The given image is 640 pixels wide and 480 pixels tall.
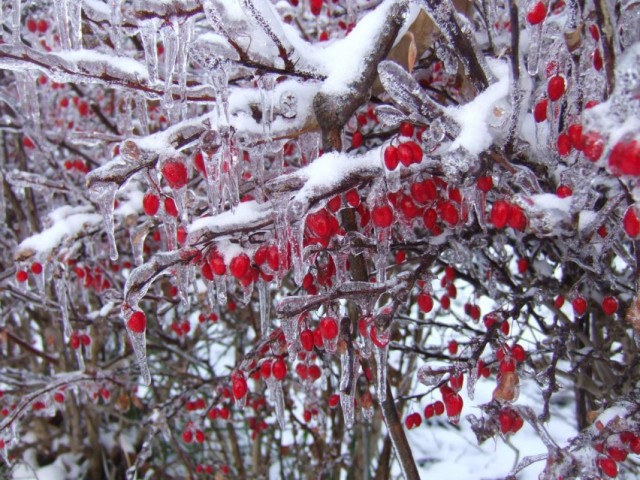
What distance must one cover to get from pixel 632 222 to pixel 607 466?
2.60 feet

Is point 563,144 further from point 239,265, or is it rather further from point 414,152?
point 239,265

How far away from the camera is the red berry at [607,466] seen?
1379 millimetres

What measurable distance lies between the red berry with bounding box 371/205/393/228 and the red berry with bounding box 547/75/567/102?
0.45 m

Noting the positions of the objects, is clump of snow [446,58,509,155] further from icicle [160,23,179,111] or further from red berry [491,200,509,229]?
icicle [160,23,179,111]

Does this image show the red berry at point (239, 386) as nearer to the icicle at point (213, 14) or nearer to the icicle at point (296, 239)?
the icicle at point (296, 239)

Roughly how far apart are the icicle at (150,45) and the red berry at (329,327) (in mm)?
775

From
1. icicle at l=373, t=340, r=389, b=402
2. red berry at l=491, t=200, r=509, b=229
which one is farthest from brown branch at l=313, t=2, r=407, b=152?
icicle at l=373, t=340, r=389, b=402

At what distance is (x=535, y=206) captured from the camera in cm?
120

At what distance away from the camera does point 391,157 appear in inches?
48.2

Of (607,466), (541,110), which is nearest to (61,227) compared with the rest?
(541,110)

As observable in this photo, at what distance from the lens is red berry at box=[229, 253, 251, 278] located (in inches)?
53.6

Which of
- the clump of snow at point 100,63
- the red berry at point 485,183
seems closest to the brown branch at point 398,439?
the red berry at point 485,183

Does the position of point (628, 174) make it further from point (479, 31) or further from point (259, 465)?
point (259, 465)

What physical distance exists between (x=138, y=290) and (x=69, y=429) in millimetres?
3759
